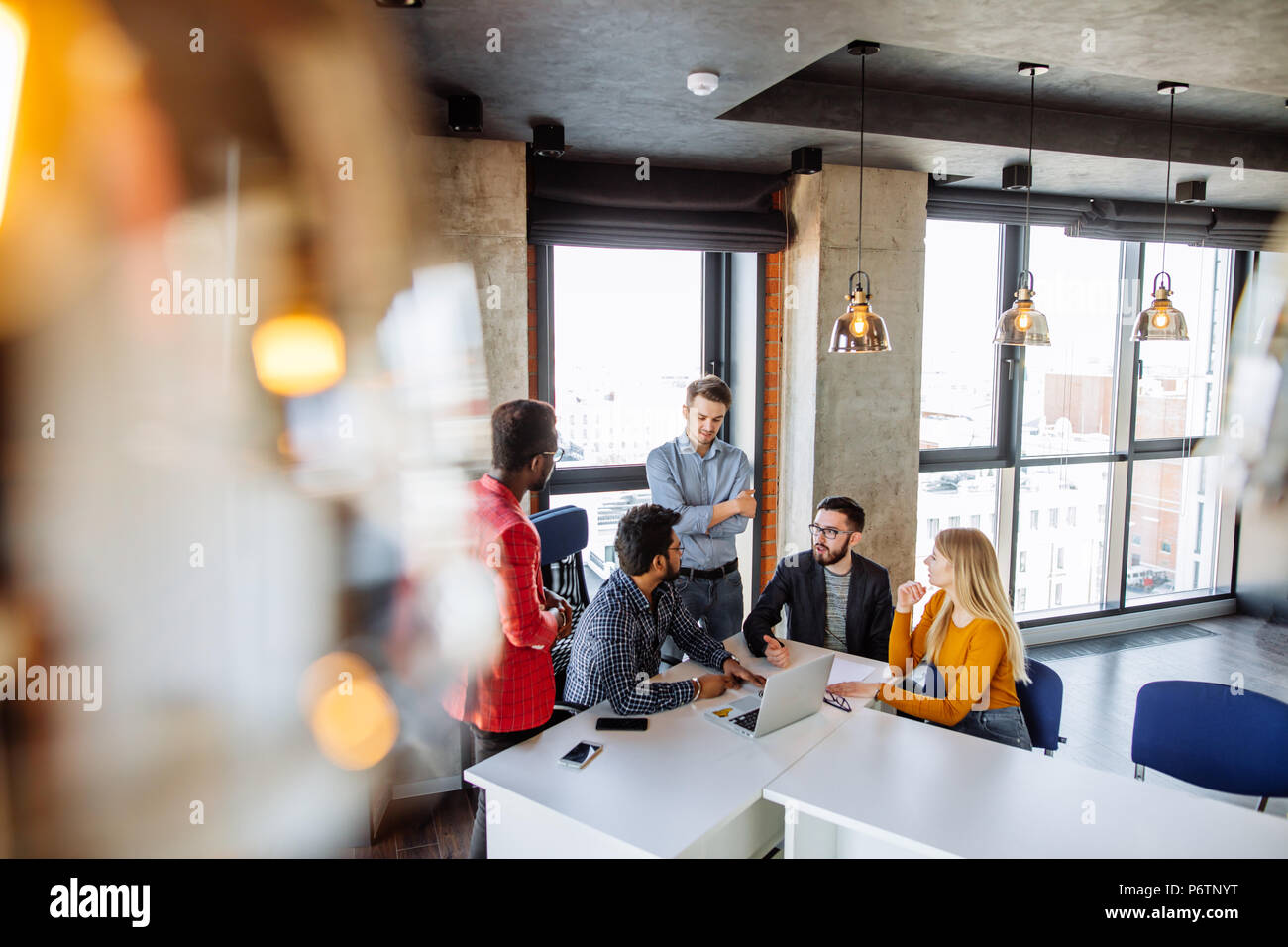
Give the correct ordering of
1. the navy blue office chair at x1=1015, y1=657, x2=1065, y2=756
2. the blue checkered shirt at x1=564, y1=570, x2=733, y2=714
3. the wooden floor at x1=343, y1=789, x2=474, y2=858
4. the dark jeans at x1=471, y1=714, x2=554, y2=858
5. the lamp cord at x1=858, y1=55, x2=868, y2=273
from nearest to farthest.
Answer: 1. the dark jeans at x1=471, y1=714, x2=554, y2=858
2. the blue checkered shirt at x1=564, y1=570, x2=733, y2=714
3. the navy blue office chair at x1=1015, y1=657, x2=1065, y2=756
4. the wooden floor at x1=343, y1=789, x2=474, y2=858
5. the lamp cord at x1=858, y1=55, x2=868, y2=273

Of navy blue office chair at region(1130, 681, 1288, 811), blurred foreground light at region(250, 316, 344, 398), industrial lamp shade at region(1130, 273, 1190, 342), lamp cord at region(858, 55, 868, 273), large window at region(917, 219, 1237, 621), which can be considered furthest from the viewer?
large window at region(917, 219, 1237, 621)

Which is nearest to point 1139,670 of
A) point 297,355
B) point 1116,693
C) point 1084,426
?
point 1116,693

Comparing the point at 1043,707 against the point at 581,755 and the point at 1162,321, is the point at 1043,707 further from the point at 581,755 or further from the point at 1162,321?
the point at 1162,321

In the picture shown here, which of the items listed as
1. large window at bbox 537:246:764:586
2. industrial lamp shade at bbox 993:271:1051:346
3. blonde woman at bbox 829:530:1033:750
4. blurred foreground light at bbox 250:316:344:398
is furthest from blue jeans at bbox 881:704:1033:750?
blurred foreground light at bbox 250:316:344:398

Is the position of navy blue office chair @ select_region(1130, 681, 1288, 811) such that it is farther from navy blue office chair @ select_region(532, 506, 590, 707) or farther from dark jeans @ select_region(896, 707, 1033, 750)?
navy blue office chair @ select_region(532, 506, 590, 707)

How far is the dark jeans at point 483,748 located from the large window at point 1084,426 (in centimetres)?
406

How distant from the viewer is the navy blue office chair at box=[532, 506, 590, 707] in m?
3.78

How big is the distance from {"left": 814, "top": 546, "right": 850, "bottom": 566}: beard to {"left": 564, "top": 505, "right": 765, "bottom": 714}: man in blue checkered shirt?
27.0 inches

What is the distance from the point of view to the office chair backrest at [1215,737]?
2.63 m

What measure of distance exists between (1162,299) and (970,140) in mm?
1269

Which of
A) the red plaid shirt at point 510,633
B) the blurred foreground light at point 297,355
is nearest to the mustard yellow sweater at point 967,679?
the red plaid shirt at point 510,633

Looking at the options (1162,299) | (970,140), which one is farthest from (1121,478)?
(970,140)

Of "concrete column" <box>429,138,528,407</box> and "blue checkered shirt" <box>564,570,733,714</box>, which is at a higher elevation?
"concrete column" <box>429,138,528,407</box>

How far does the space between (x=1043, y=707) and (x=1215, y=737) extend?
0.53 metres
